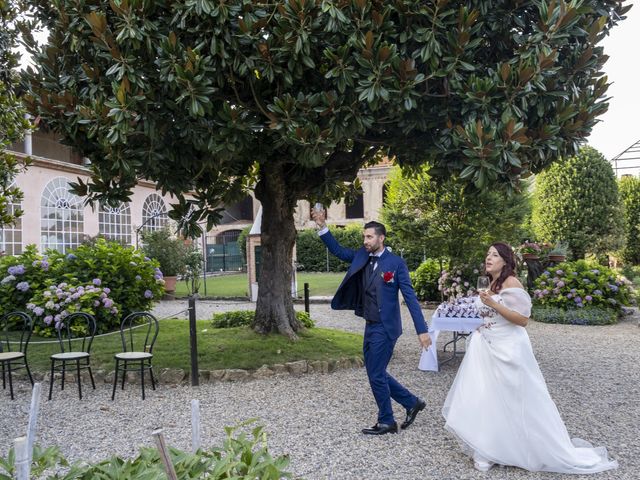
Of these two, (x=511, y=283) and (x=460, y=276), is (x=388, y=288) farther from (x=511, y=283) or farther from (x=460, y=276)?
(x=460, y=276)

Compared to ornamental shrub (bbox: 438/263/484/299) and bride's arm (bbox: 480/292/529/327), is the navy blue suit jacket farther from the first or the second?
ornamental shrub (bbox: 438/263/484/299)

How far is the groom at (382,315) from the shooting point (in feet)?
15.4

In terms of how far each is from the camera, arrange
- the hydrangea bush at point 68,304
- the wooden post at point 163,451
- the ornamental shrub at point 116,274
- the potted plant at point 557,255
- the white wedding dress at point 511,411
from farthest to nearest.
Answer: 1. the potted plant at point 557,255
2. the ornamental shrub at point 116,274
3. the hydrangea bush at point 68,304
4. the white wedding dress at point 511,411
5. the wooden post at point 163,451

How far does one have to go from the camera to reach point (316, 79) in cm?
589

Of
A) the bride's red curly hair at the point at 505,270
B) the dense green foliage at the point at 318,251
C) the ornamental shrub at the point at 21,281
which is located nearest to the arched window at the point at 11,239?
the ornamental shrub at the point at 21,281

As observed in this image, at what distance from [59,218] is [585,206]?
18.2 meters

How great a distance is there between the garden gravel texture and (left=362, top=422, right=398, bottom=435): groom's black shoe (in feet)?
0.19

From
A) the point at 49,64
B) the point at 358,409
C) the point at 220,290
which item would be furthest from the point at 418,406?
the point at 220,290

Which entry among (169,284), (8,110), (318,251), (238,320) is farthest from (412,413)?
(318,251)

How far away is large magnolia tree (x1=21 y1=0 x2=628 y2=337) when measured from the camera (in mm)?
4883

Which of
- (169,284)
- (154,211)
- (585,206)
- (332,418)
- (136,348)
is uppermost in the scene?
(154,211)

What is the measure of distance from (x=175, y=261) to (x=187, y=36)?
13.4 metres

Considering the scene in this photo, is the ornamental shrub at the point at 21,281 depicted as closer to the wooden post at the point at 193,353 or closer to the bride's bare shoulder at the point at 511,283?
the wooden post at the point at 193,353

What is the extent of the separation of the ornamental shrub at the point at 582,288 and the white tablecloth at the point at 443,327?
251 inches
